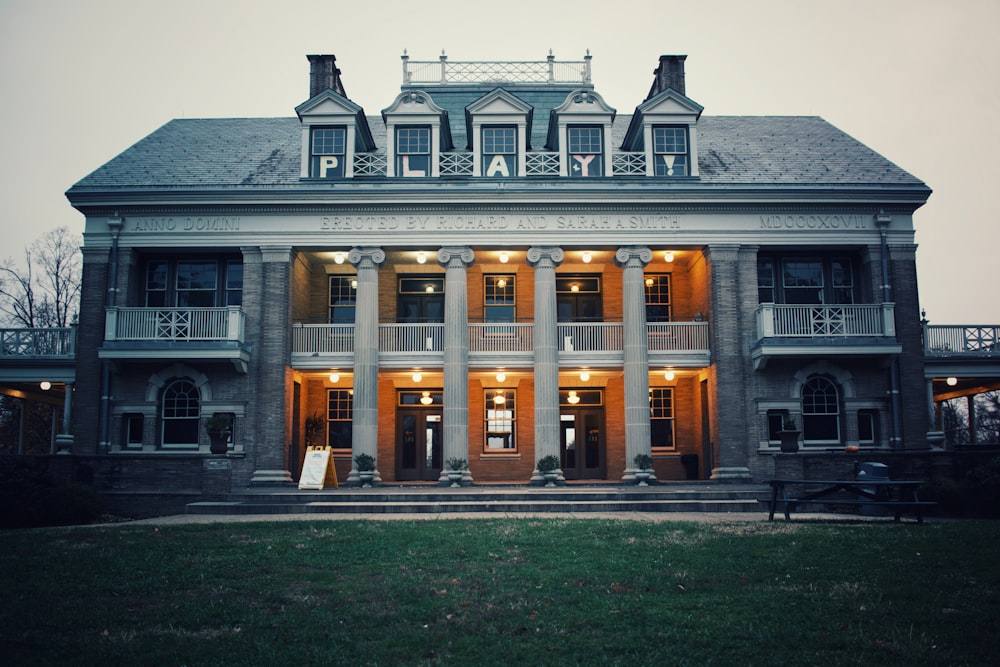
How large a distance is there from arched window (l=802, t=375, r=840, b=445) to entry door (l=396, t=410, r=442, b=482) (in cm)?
1265

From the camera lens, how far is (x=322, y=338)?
27312mm

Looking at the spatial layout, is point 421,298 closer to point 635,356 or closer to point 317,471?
point 635,356

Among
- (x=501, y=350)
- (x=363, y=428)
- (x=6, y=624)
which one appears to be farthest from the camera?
(x=501, y=350)

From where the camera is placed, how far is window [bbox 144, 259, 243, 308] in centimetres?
2761

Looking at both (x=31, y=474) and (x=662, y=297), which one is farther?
(x=662, y=297)

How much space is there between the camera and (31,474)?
1877 centimetres

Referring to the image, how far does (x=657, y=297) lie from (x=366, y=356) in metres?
11.0

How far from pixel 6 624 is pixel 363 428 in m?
17.5

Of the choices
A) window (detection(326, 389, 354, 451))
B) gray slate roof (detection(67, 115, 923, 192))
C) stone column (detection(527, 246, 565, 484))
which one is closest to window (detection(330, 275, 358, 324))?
window (detection(326, 389, 354, 451))

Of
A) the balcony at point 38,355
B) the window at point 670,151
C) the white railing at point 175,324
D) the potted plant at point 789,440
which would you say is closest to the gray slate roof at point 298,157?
the window at point 670,151

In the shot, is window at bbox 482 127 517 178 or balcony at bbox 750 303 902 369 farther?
window at bbox 482 127 517 178

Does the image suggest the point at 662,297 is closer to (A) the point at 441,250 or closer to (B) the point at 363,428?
(A) the point at 441,250

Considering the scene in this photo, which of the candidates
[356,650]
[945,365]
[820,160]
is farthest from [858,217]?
[356,650]

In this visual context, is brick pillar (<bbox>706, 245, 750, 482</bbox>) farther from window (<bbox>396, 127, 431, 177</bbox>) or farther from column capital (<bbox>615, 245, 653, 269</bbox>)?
window (<bbox>396, 127, 431, 177</bbox>)
